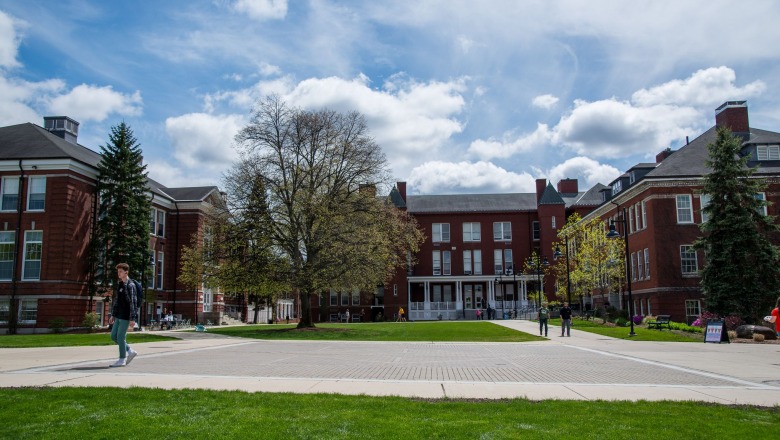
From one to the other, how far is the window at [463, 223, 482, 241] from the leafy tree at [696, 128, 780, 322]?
36499 millimetres

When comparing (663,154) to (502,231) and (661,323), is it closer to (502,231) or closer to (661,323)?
(502,231)

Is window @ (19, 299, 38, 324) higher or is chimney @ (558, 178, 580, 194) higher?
chimney @ (558, 178, 580, 194)

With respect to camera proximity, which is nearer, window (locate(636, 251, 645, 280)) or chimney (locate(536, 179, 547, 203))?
window (locate(636, 251, 645, 280))

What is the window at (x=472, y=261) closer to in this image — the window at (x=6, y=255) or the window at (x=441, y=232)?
the window at (x=441, y=232)

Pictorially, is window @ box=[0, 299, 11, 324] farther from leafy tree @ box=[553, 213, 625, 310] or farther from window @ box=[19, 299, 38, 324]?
leafy tree @ box=[553, 213, 625, 310]

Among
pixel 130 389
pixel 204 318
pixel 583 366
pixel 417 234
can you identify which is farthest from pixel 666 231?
pixel 130 389

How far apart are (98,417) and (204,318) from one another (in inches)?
2034

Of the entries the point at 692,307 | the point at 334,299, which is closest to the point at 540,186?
the point at 334,299

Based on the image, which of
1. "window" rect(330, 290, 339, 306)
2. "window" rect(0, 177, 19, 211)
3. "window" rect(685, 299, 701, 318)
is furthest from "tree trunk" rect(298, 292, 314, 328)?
"window" rect(330, 290, 339, 306)

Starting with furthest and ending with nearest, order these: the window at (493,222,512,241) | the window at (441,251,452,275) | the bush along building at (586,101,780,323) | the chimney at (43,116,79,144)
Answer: the window at (493,222,512,241) → the window at (441,251,452,275) → the chimney at (43,116,79,144) → the bush along building at (586,101,780,323)

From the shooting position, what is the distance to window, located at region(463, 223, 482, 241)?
72.9 meters

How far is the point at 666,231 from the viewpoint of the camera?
150 ft

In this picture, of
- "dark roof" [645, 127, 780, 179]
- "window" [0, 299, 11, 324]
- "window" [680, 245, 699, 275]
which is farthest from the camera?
"dark roof" [645, 127, 780, 179]

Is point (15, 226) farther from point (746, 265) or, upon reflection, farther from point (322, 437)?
point (746, 265)
